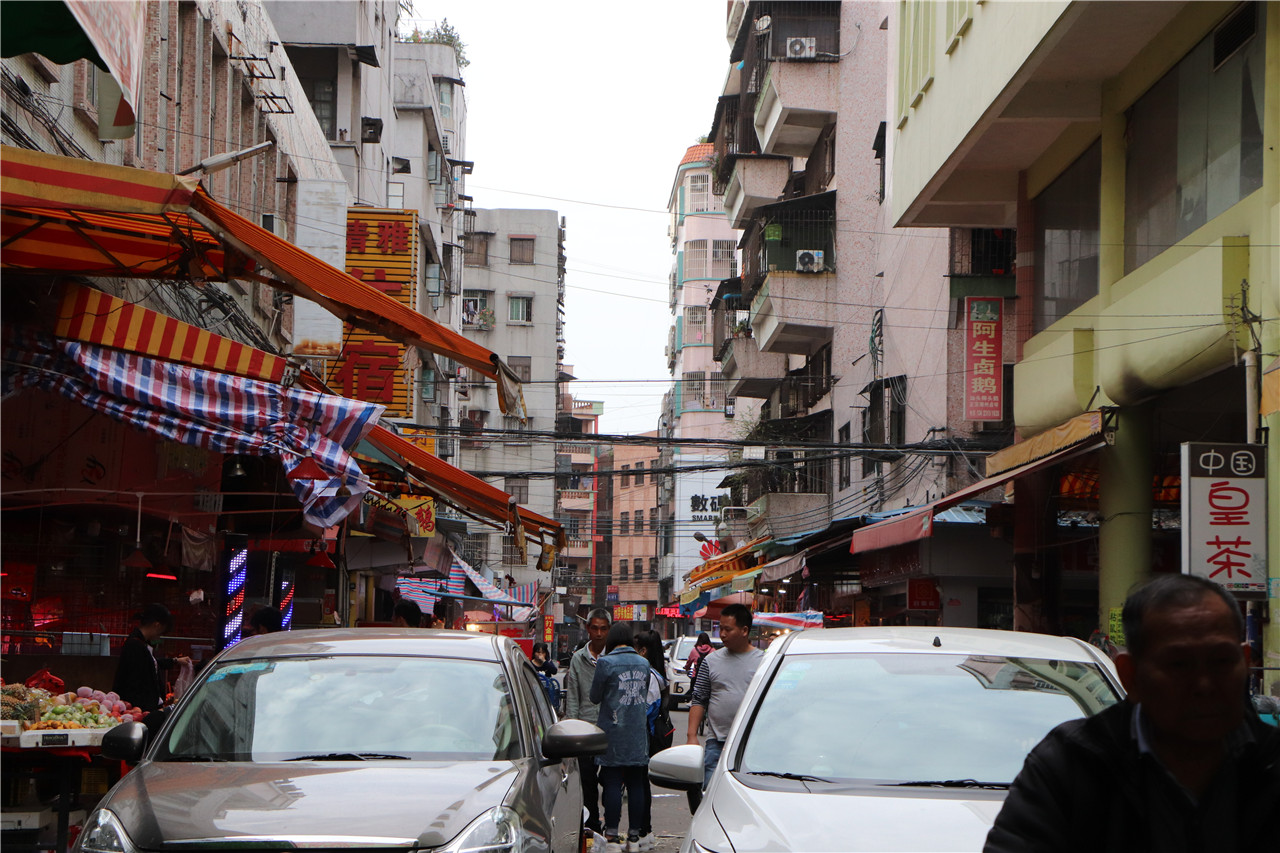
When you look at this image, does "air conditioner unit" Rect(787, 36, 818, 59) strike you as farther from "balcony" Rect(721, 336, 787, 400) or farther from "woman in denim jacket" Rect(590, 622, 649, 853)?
"woman in denim jacket" Rect(590, 622, 649, 853)

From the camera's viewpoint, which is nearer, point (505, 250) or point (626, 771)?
point (626, 771)

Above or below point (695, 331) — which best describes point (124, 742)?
below

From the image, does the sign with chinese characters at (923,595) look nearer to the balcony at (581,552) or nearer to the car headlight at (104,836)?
the car headlight at (104,836)

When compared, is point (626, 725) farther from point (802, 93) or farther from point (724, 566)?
point (802, 93)

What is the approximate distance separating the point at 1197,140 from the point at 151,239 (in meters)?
9.44

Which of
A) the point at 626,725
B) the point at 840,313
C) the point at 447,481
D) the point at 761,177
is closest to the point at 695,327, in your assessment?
the point at 761,177

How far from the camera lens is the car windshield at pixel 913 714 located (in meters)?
5.08

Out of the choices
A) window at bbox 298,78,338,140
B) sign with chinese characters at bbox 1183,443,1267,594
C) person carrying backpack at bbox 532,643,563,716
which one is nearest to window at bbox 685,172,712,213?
window at bbox 298,78,338,140

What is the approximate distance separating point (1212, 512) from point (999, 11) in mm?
6667

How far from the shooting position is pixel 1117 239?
15.1 meters

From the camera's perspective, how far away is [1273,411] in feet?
34.0

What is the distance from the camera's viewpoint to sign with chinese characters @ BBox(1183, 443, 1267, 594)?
11.0 metres

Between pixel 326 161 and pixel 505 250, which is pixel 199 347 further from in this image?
pixel 505 250

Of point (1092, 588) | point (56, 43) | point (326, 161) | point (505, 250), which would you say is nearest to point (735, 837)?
point (56, 43)
